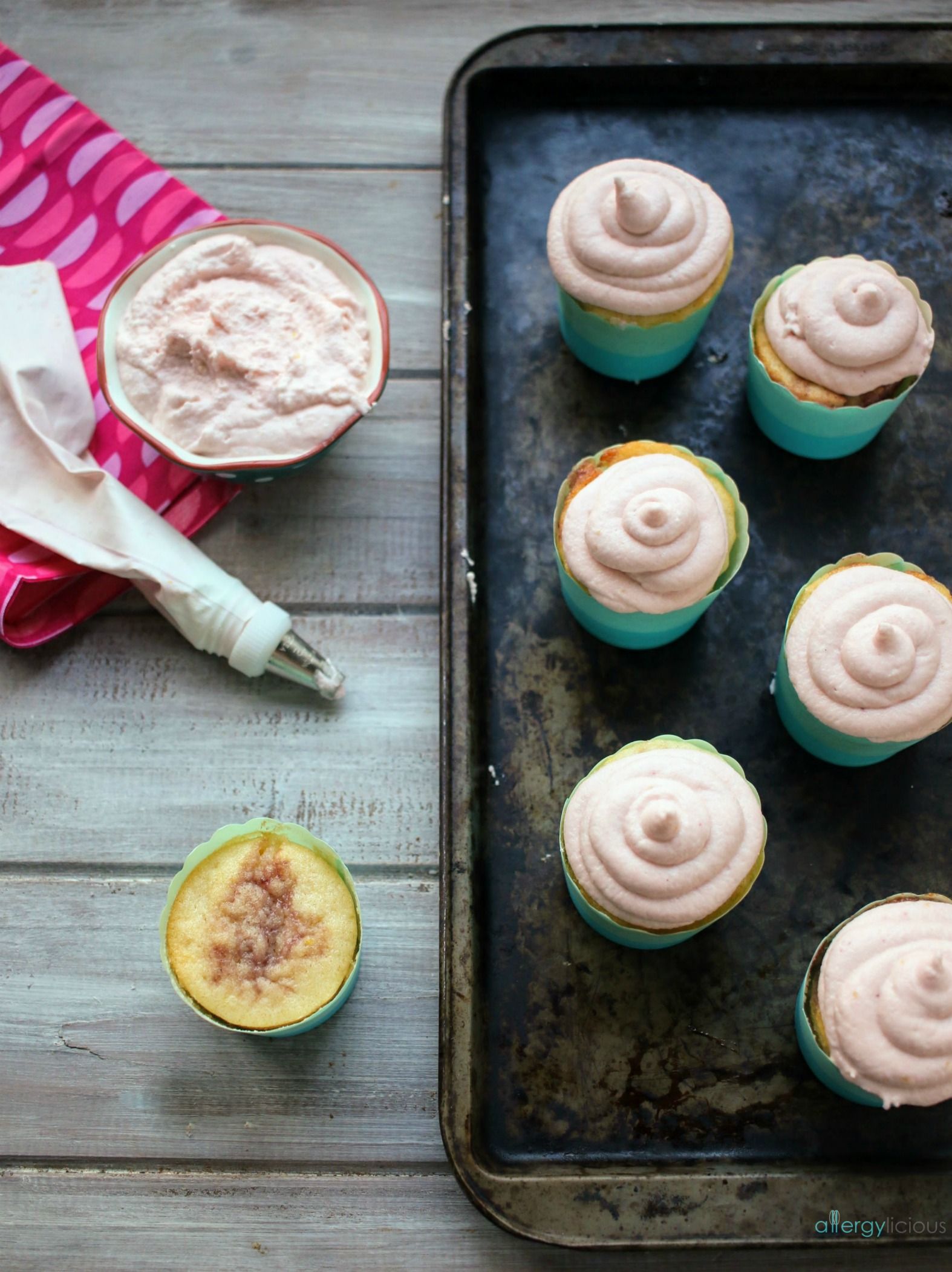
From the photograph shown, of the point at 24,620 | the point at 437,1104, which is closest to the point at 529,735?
the point at 437,1104

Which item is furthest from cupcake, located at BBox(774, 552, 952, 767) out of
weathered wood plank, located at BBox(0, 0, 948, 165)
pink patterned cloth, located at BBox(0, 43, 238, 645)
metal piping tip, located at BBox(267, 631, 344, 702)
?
weathered wood plank, located at BBox(0, 0, 948, 165)

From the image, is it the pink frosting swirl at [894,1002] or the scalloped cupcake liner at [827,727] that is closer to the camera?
the pink frosting swirl at [894,1002]

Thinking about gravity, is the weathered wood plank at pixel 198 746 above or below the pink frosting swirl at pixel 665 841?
below

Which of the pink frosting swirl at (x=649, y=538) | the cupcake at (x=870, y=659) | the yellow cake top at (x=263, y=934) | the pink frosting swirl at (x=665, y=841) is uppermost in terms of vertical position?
the pink frosting swirl at (x=649, y=538)

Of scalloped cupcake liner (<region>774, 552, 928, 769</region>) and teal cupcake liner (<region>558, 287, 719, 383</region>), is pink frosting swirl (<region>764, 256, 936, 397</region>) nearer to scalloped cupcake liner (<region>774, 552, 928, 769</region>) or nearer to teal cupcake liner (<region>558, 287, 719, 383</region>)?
teal cupcake liner (<region>558, 287, 719, 383</region>)

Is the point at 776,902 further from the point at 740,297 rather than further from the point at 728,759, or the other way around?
the point at 740,297

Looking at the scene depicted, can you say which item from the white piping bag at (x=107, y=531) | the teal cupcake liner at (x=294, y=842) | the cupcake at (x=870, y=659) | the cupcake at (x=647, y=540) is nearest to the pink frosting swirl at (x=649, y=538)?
the cupcake at (x=647, y=540)

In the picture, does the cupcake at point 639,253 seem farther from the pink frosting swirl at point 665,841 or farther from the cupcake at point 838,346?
the pink frosting swirl at point 665,841

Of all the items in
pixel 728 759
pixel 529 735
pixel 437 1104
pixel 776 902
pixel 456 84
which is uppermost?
pixel 456 84
